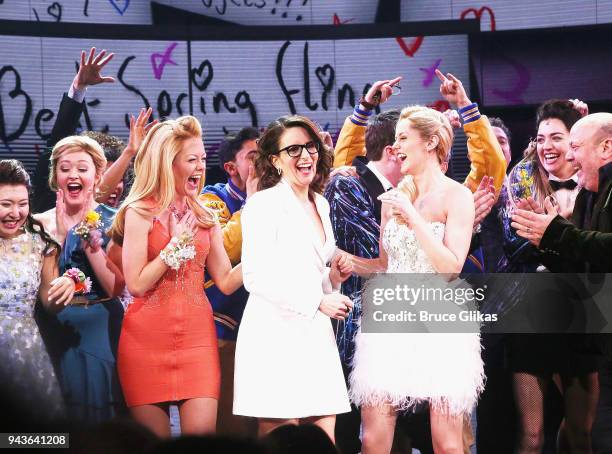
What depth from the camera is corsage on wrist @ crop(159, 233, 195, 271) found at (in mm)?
4012

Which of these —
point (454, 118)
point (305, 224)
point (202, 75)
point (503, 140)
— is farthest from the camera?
point (202, 75)

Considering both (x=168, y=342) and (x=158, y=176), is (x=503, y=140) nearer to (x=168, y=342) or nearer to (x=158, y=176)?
(x=158, y=176)

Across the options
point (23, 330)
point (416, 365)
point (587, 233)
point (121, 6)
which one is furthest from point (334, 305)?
point (121, 6)

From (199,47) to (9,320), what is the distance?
1.81 metres

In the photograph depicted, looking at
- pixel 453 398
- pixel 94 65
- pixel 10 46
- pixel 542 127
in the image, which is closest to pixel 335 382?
pixel 453 398

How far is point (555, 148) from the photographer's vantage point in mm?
4719

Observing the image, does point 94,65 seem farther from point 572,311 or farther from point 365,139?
point 572,311

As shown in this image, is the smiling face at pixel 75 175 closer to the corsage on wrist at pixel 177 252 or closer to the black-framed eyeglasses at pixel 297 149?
the corsage on wrist at pixel 177 252

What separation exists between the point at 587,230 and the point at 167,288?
1783 mm

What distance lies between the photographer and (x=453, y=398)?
4.12 meters

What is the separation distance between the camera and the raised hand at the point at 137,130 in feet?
15.3

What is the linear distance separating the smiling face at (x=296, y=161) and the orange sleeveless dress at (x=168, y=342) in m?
0.45

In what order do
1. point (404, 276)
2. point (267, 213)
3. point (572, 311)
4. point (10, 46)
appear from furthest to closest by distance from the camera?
point (10, 46) → point (572, 311) → point (404, 276) → point (267, 213)

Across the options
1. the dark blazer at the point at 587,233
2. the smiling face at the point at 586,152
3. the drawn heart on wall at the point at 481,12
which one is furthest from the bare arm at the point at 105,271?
the drawn heart on wall at the point at 481,12
